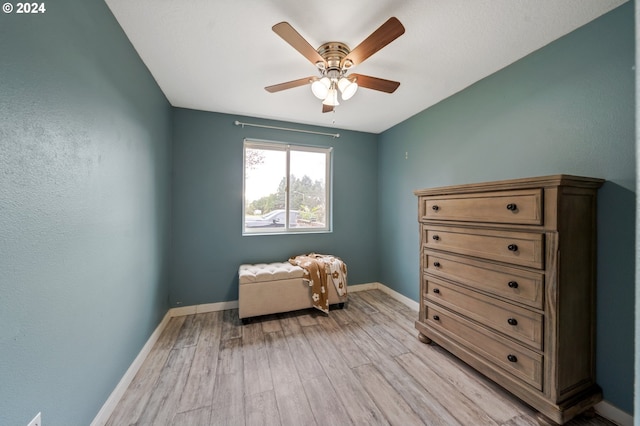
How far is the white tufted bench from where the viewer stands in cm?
252

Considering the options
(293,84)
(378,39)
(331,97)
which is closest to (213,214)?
(293,84)

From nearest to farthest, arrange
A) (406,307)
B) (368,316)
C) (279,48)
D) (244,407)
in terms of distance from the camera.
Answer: (244,407), (279,48), (368,316), (406,307)

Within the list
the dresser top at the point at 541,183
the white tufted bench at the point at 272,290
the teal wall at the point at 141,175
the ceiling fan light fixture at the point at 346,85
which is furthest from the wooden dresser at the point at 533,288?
the white tufted bench at the point at 272,290

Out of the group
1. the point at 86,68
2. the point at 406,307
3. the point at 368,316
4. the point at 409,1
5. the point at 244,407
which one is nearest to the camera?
the point at 86,68

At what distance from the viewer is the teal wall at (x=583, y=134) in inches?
54.1

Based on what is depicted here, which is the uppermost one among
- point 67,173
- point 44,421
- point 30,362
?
point 67,173

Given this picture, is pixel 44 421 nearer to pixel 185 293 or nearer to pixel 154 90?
pixel 185 293

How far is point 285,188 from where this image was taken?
3.33 m

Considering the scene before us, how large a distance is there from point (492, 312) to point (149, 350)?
9.34 feet

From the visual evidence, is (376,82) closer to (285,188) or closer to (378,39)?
(378,39)

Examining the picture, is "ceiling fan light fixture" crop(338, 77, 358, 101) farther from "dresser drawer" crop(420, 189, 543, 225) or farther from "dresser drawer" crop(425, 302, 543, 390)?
"dresser drawer" crop(425, 302, 543, 390)

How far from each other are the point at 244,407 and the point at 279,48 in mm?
2539

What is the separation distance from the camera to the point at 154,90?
219 cm

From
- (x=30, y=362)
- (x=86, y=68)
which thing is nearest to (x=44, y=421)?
(x=30, y=362)
